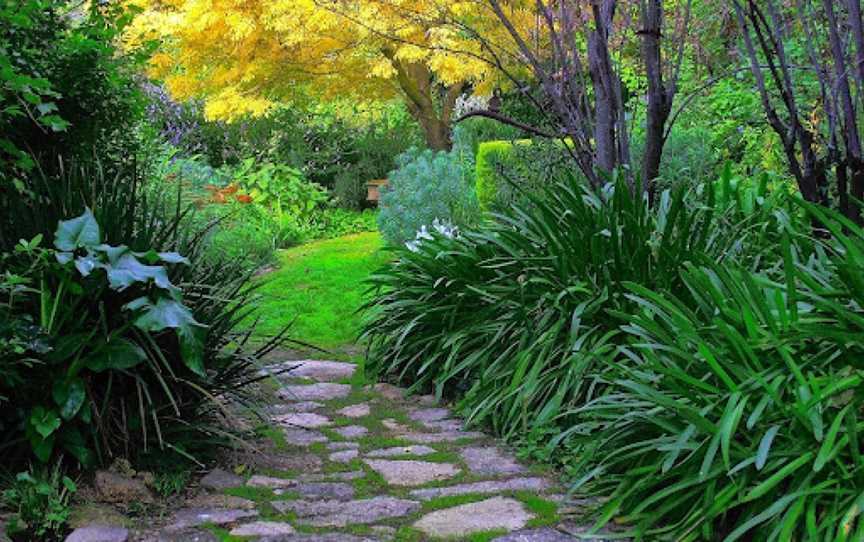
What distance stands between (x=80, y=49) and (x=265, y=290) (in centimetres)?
492

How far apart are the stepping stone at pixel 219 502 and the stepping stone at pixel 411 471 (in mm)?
564

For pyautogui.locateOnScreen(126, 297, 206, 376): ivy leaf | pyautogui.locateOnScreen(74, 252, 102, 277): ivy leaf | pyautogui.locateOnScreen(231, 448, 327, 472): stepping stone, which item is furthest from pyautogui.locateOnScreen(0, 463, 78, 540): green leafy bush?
pyautogui.locateOnScreen(231, 448, 327, 472): stepping stone

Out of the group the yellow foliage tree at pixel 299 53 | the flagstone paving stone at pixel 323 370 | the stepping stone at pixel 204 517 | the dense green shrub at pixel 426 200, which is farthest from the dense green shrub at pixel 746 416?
the yellow foliage tree at pixel 299 53

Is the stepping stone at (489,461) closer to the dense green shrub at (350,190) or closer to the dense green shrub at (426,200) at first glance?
the dense green shrub at (426,200)

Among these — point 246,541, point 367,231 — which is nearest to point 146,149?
point 246,541

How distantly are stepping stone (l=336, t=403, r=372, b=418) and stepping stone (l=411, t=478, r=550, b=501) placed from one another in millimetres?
1290

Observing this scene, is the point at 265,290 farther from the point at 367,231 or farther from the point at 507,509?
the point at 507,509

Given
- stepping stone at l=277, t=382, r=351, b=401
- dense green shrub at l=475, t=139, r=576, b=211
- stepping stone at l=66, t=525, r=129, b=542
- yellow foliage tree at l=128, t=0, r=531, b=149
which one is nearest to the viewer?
stepping stone at l=66, t=525, r=129, b=542

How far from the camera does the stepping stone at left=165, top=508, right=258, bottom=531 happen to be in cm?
319

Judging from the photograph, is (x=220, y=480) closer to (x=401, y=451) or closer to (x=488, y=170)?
(x=401, y=451)

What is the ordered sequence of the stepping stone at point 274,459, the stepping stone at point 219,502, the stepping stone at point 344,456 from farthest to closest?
the stepping stone at point 344,456, the stepping stone at point 274,459, the stepping stone at point 219,502

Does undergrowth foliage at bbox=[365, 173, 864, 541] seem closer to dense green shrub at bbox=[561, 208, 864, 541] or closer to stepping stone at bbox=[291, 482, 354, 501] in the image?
dense green shrub at bbox=[561, 208, 864, 541]

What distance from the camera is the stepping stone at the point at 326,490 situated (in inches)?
139

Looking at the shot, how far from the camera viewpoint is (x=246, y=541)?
3037 mm
